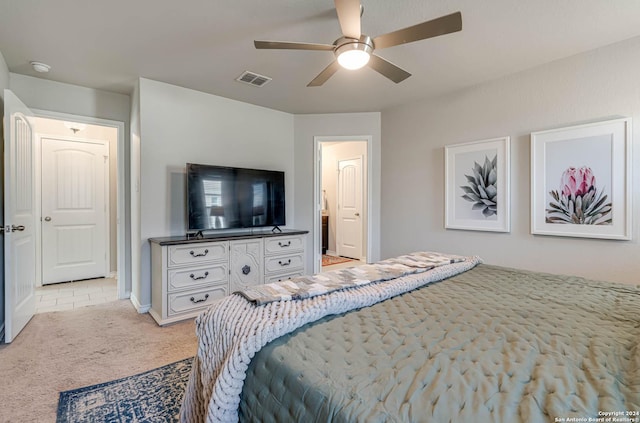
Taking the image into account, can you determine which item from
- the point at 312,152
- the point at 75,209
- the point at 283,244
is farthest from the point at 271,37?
the point at 75,209

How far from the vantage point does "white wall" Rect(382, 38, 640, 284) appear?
95.7 inches

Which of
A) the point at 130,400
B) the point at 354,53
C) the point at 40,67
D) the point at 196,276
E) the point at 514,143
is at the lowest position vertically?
the point at 130,400

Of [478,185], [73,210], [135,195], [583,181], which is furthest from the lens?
[73,210]

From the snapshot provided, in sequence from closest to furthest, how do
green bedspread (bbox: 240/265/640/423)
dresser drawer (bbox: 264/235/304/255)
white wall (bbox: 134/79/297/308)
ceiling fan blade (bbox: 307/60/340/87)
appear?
green bedspread (bbox: 240/265/640/423) < ceiling fan blade (bbox: 307/60/340/87) < white wall (bbox: 134/79/297/308) < dresser drawer (bbox: 264/235/304/255)

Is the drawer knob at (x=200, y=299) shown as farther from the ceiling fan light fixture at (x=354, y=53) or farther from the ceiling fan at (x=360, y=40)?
the ceiling fan light fixture at (x=354, y=53)

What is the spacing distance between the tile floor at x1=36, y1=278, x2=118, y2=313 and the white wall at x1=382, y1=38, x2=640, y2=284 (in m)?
3.61

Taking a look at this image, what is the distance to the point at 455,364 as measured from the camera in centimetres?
83

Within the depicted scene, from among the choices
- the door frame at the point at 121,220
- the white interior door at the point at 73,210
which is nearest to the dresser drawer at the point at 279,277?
the door frame at the point at 121,220

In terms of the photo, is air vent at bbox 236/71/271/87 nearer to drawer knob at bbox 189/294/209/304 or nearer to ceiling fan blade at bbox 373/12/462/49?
ceiling fan blade at bbox 373/12/462/49

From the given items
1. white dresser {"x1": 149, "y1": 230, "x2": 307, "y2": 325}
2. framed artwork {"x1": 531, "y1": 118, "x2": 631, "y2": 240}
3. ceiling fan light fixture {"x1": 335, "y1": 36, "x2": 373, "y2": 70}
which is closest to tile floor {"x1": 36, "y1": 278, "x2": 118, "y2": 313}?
white dresser {"x1": 149, "y1": 230, "x2": 307, "y2": 325}

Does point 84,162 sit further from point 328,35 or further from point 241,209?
point 328,35

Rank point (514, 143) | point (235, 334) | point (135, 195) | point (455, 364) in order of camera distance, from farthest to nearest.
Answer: point (135, 195), point (514, 143), point (235, 334), point (455, 364)

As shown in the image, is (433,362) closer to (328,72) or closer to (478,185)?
(328,72)

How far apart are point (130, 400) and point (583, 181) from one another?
12.0ft
